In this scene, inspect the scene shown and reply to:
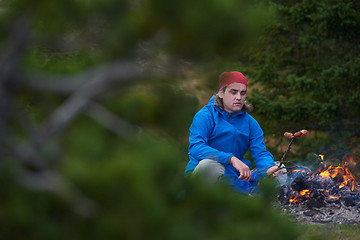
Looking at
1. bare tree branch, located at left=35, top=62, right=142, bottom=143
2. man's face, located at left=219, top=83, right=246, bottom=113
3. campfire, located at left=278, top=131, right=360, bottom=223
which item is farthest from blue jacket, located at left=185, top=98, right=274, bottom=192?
bare tree branch, located at left=35, top=62, right=142, bottom=143

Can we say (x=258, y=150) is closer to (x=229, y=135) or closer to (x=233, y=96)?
(x=229, y=135)

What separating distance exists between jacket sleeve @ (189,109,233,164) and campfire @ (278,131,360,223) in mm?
1337

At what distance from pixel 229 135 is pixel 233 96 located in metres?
0.40

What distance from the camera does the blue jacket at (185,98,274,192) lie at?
501 centimetres

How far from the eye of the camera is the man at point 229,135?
491 centimetres

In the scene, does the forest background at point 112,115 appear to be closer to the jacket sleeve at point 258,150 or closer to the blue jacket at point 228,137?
the blue jacket at point 228,137

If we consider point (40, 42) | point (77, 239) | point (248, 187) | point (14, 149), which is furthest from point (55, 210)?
point (248, 187)

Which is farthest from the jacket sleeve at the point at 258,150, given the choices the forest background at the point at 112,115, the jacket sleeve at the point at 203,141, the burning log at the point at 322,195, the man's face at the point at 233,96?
the forest background at the point at 112,115

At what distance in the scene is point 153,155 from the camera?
1.67m

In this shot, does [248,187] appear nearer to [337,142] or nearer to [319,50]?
[337,142]

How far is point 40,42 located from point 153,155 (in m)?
0.55

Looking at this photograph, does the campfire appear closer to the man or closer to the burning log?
the burning log

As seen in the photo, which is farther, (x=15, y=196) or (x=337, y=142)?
(x=337, y=142)

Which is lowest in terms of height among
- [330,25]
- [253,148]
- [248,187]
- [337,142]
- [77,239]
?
[77,239]
